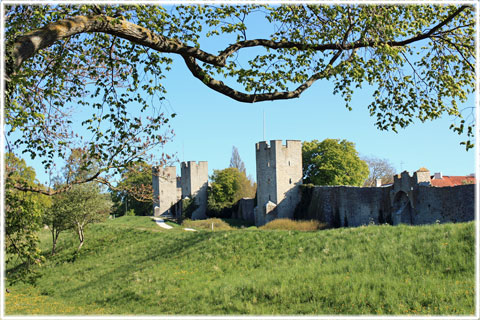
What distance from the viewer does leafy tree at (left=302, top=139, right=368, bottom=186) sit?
46719 mm

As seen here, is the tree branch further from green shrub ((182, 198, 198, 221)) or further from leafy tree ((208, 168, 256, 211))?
green shrub ((182, 198, 198, 221))

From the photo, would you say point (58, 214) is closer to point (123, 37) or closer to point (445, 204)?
point (445, 204)

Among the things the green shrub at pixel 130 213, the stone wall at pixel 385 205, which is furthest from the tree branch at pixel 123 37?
the green shrub at pixel 130 213

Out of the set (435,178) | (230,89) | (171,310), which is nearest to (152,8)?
(230,89)

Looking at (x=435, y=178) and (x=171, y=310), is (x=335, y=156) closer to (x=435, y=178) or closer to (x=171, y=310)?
(x=435, y=178)

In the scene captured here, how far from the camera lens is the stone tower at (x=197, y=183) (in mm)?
55688

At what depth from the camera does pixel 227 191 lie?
5391cm

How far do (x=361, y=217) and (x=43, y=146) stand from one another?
27358mm

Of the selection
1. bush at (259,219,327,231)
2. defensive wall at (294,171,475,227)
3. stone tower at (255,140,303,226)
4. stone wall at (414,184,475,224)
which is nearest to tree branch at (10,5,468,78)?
stone wall at (414,184,475,224)

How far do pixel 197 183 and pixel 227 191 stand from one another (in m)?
4.65

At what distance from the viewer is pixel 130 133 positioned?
27.5 ft

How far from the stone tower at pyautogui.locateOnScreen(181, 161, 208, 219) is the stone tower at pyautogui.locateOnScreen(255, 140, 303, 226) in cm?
1277

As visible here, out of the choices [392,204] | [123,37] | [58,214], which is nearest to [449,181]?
[392,204]

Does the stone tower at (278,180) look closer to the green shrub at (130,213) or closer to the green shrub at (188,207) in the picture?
the green shrub at (188,207)
